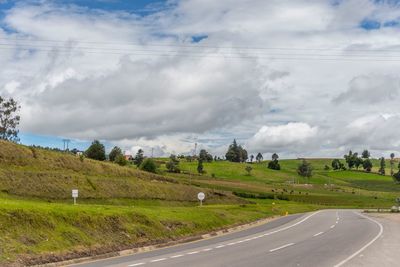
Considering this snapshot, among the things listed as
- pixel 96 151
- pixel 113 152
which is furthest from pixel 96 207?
pixel 113 152

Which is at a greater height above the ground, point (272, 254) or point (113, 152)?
point (113, 152)

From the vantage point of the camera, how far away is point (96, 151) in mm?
133750

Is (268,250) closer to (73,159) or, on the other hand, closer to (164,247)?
Answer: (164,247)

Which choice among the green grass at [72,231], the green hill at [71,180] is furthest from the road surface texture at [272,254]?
the green hill at [71,180]

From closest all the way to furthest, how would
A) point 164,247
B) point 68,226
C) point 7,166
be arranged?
point 68,226 < point 164,247 < point 7,166

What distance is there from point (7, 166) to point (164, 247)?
49.5m

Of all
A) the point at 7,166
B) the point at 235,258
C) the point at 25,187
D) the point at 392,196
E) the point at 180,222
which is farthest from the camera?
the point at 392,196

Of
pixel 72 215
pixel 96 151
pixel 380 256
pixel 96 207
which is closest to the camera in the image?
pixel 380 256

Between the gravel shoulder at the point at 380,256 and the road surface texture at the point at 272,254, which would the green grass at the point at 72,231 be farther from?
the gravel shoulder at the point at 380,256

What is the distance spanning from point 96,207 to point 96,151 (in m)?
103

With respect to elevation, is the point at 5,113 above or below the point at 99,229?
above

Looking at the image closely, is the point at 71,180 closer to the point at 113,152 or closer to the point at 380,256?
the point at 380,256

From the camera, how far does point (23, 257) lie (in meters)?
18.7

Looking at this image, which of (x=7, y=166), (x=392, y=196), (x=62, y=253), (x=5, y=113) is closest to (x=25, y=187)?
(x=7, y=166)
